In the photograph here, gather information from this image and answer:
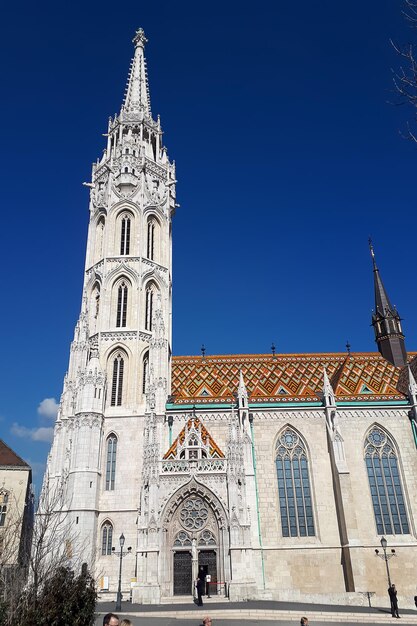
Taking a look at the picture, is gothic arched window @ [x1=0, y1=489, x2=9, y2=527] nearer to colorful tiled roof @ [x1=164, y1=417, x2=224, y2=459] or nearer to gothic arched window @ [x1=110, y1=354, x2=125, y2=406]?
gothic arched window @ [x1=110, y1=354, x2=125, y2=406]

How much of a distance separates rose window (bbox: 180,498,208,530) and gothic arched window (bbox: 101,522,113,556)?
483cm

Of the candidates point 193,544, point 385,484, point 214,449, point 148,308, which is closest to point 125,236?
point 148,308

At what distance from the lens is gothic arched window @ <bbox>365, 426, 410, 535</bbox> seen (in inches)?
1109

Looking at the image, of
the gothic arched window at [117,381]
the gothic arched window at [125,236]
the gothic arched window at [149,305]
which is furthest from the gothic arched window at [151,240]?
the gothic arched window at [117,381]

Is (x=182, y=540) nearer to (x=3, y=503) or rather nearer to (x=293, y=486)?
(x=293, y=486)

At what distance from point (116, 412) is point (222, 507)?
9.38m

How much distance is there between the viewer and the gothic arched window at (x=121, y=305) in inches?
1330

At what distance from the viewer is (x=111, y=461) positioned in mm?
29516

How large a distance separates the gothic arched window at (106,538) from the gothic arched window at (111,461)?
2.06 metres

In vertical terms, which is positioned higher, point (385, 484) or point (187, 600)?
point (385, 484)

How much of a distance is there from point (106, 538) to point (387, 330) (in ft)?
83.6

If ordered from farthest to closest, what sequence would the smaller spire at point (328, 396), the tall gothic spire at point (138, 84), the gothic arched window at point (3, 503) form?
the tall gothic spire at point (138, 84), the gothic arched window at point (3, 503), the smaller spire at point (328, 396)

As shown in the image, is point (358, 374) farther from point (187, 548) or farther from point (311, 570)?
point (187, 548)

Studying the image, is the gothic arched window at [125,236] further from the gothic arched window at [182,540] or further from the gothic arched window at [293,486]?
the gothic arched window at [182,540]
